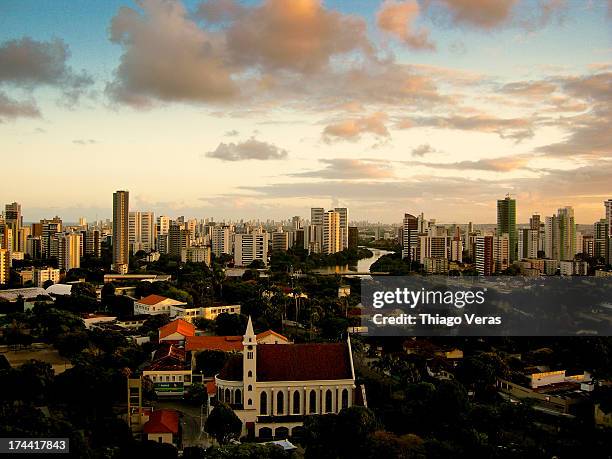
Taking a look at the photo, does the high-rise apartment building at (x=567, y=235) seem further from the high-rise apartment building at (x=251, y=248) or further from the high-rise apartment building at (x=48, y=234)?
the high-rise apartment building at (x=48, y=234)

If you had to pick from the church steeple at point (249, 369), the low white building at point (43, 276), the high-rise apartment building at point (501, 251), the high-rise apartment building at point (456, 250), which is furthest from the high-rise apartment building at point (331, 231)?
the church steeple at point (249, 369)

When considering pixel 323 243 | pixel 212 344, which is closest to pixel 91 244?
pixel 323 243

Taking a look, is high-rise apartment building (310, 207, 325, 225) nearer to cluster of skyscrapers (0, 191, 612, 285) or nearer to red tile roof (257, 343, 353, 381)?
cluster of skyscrapers (0, 191, 612, 285)

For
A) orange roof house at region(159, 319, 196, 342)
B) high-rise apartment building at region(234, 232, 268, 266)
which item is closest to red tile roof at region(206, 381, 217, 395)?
orange roof house at region(159, 319, 196, 342)

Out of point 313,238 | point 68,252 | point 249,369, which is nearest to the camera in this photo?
point 249,369

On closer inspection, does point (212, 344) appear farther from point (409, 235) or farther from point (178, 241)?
point (409, 235)

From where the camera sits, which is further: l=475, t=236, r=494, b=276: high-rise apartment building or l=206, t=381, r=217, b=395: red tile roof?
l=475, t=236, r=494, b=276: high-rise apartment building
